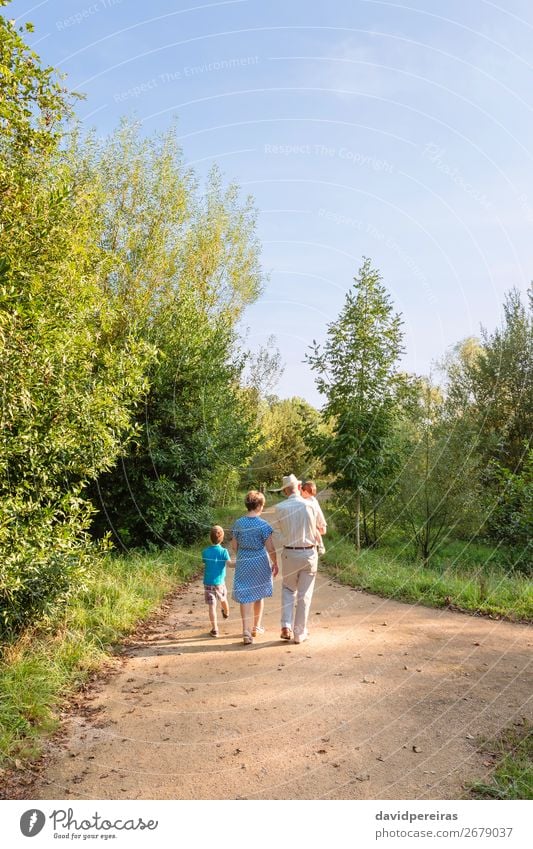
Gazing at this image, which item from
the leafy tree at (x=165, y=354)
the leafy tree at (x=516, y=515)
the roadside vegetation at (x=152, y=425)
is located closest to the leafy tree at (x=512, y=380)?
the roadside vegetation at (x=152, y=425)

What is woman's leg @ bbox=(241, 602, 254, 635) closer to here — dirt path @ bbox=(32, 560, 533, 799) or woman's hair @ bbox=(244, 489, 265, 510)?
dirt path @ bbox=(32, 560, 533, 799)

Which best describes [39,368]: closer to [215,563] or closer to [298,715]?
[215,563]

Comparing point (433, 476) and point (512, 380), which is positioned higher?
point (512, 380)

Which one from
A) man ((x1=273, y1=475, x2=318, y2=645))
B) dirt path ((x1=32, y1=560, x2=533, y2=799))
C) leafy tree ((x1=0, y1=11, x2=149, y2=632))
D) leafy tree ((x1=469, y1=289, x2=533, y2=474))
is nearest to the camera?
dirt path ((x1=32, y1=560, x2=533, y2=799))

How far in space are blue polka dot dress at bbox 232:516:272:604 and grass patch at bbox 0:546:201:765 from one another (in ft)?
6.71

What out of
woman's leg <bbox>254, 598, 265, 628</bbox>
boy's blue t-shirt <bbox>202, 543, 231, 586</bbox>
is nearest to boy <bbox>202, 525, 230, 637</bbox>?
boy's blue t-shirt <bbox>202, 543, 231, 586</bbox>

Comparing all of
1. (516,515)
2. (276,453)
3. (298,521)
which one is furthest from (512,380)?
(298,521)

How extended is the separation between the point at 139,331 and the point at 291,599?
10162 mm

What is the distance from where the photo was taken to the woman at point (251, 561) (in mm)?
8844

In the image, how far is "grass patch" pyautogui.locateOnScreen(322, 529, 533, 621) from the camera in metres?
11.1

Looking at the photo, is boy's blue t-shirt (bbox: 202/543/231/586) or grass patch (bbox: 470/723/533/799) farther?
boy's blue t-shirt (bbox: 202/543/231/586)

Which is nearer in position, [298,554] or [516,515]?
[298,554]

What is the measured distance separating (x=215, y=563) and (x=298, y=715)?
11.9 feet

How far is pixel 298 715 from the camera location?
6086 millimetres
